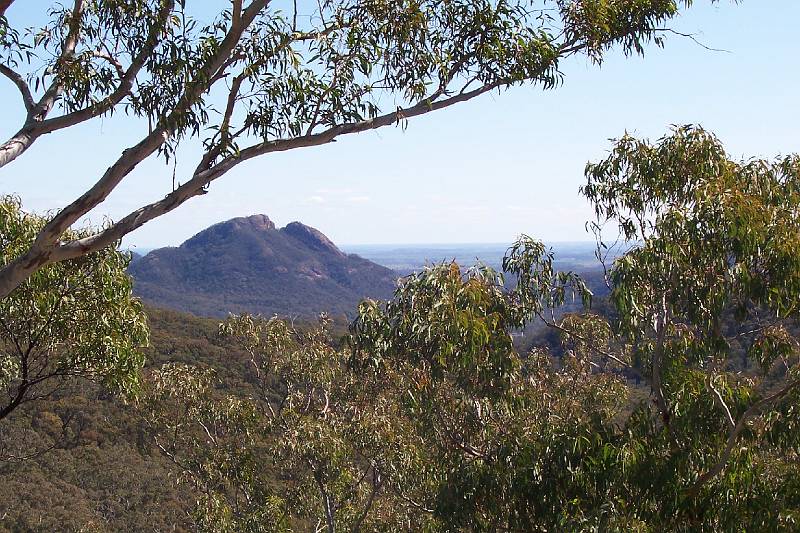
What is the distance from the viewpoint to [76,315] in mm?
5859

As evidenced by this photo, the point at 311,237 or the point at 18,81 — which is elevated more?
the point at 311,237

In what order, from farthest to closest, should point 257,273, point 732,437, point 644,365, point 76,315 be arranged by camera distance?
point 257,273 < point 76,315 < point 644,365 < point 732,437

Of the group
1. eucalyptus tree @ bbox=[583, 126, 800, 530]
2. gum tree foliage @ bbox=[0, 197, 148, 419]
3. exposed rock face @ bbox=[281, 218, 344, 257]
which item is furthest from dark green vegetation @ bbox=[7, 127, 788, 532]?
exposed rock face @ bbox=[281, 218, 344, 257]

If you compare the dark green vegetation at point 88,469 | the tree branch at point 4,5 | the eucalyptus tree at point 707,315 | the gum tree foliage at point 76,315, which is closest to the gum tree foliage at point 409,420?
the eucalyptus tree at point 707,315

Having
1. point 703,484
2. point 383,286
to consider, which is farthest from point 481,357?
point 383,286

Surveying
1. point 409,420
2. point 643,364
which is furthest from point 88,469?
point 643,364

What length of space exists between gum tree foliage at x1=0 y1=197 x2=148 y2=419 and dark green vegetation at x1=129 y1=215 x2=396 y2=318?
80.9 metres

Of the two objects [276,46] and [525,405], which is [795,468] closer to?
[525,405]

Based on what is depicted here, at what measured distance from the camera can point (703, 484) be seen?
4102 millimetres

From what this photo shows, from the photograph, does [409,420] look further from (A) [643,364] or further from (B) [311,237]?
(B) [311,237]

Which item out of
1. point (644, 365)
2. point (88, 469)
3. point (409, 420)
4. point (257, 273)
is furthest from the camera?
point (257, 273)

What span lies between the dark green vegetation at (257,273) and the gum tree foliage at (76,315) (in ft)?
265

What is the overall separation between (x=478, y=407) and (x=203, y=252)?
108m

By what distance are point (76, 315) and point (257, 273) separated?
102 meters
